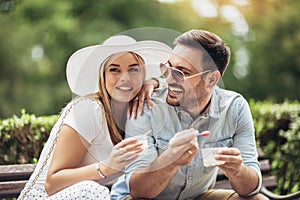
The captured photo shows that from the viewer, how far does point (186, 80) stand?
9.77 ft

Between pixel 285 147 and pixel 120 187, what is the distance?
2.06 m

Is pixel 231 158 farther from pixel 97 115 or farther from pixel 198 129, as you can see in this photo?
pixel 97 115

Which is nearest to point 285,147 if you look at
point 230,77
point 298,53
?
point 230,77

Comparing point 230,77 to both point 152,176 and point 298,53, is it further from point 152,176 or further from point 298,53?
point 152,176

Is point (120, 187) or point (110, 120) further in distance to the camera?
point (120, 187)

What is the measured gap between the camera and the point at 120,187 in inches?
132

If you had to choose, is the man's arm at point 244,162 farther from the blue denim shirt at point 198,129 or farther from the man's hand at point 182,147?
the man's hand at point 182,147

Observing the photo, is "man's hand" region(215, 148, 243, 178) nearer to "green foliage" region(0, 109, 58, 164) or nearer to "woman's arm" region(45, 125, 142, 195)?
"woman's arm" region(45, 125, 142, 195)

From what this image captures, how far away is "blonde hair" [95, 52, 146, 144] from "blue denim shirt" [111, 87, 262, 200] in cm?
7

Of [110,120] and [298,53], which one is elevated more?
[110,120]

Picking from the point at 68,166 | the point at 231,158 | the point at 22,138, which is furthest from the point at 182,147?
the point at 22,138

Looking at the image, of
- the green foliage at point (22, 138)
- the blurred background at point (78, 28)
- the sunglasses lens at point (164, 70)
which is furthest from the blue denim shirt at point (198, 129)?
the blurred background at point (78, 28)

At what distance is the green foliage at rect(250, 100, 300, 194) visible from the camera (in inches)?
201

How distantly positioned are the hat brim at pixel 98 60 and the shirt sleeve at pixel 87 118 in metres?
0.06
